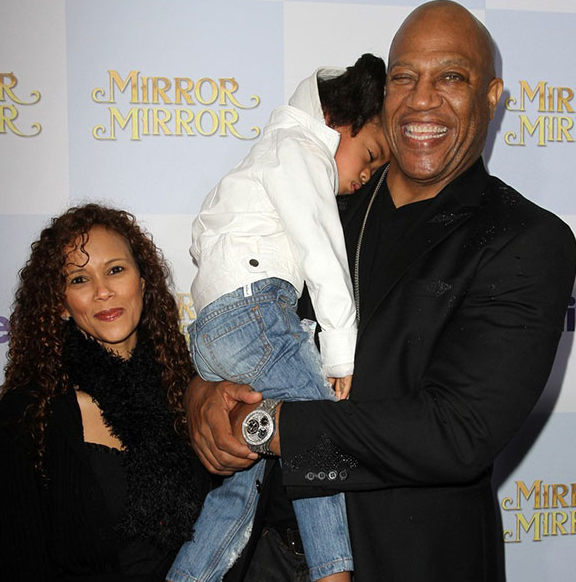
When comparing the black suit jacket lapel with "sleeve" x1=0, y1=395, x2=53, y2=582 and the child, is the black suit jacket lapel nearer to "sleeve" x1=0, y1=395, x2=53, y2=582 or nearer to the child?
the child

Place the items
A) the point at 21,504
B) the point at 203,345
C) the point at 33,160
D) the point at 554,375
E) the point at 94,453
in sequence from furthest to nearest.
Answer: the point at 554,375
the point at 33,160
the point at 94,453
the point at 21,504
the point at 203,345

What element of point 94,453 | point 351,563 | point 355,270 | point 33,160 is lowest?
point 351,563

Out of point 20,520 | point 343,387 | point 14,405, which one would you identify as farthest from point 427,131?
point 20,520

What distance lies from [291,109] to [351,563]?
144cm

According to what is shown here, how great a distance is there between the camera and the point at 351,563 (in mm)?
1964

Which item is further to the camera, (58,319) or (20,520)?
(58,319)

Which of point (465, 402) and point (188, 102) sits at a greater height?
point (188, 102)

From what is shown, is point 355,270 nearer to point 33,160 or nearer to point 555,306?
point 555,306

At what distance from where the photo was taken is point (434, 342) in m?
1.82

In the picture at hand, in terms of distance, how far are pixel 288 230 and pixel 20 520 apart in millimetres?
1303

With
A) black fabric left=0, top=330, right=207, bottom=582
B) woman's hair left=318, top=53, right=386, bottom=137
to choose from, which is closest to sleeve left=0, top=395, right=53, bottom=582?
black fabric left=0, top=330, right=207, bottom=582

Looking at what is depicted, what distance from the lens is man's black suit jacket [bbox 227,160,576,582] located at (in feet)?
5.50

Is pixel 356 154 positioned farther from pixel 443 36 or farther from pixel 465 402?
pixel 465 402

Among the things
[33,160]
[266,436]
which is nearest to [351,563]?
[266,436]
